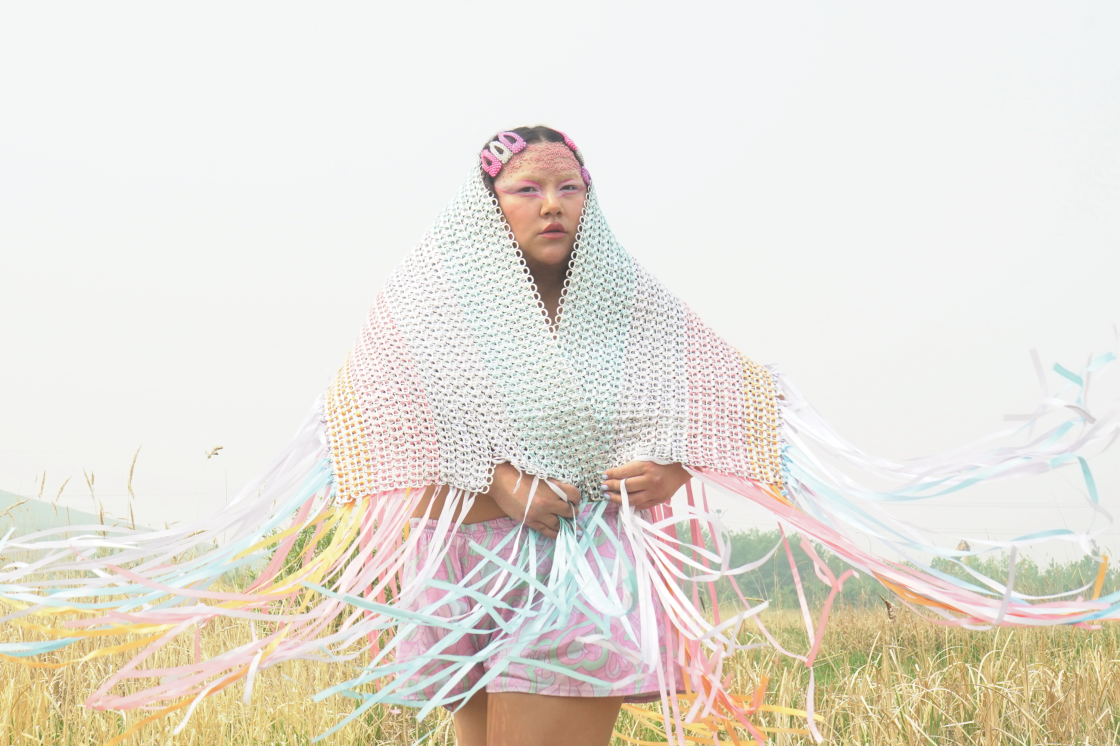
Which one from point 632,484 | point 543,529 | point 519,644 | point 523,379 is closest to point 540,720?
point 519,644

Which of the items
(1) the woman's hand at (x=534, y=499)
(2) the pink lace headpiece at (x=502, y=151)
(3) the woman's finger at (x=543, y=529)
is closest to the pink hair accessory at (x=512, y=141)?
(2) the pink lace headpiece at (x=502, y=151)

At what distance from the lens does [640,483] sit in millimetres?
1852

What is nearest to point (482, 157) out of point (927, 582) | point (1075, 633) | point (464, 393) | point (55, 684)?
point (464, 393)

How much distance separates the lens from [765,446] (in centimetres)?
202

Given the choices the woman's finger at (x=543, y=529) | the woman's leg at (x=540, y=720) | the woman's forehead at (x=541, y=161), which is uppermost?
the woman's forehead at (x=541, y=161)

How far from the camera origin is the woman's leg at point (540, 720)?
175 cm

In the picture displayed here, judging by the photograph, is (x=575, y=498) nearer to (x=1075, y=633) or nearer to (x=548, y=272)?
(x=548, y=272)

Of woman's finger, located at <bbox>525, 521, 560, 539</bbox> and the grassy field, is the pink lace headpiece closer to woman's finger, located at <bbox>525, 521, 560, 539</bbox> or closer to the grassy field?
woman's finger, located at <bbox>525, 521, 560, 539</bbox>

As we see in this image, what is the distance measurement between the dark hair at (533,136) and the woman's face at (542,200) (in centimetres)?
2

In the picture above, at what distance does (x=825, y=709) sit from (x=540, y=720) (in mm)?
1385

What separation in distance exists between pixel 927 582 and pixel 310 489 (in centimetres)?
124

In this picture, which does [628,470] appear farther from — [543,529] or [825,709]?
[825,709]

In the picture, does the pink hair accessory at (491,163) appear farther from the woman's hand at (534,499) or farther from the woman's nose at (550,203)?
the woman's hand at (534,499)

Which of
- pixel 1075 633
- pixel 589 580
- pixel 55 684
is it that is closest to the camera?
pixel 589 580
